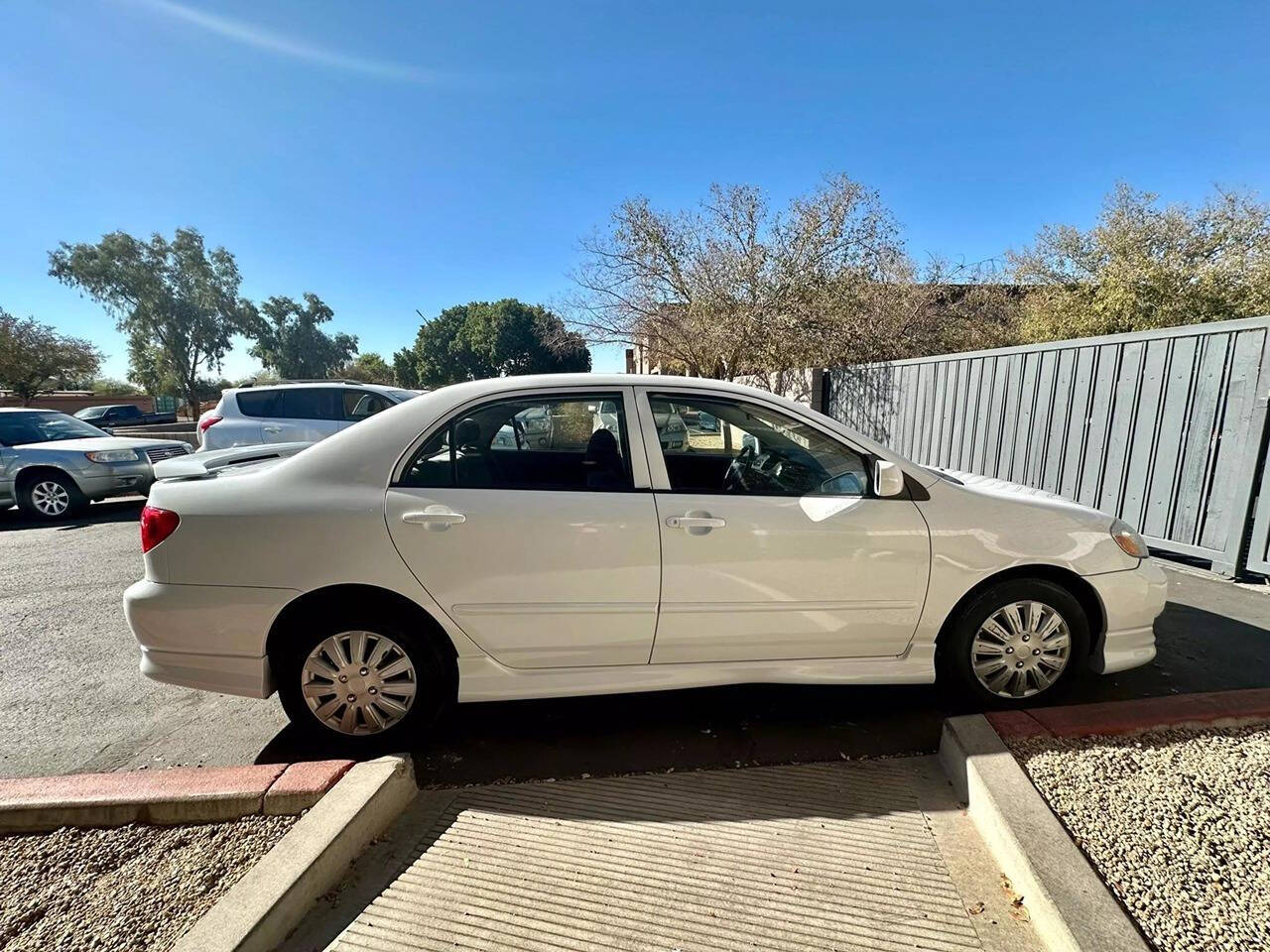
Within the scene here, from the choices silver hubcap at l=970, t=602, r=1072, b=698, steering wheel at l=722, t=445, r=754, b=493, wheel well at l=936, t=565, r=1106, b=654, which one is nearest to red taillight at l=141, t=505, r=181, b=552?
steering wheel at l=722, t=445, r=754, b=493

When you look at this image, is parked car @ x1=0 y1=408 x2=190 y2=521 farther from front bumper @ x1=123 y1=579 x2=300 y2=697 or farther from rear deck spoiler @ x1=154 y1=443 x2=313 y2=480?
front bumper @ x1=123 y1=579 x2=300 y2=697

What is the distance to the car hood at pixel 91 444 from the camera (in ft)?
24.9

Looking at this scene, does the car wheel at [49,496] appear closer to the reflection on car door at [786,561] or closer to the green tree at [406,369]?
the reflection on car door at [786,561]

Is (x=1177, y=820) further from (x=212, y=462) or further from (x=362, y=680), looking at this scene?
(x=212, y=462)

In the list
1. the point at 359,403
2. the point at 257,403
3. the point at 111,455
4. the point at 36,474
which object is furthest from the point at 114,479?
the point at 359,403

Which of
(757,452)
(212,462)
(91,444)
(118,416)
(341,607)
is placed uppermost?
(757,452)

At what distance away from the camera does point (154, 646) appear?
2.43 meters

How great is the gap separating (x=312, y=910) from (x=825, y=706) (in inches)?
92.5

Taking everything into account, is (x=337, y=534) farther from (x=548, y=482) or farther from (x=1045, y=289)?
(x=1045, y=289)

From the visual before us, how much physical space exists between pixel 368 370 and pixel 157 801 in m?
67.7

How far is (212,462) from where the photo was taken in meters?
3.07

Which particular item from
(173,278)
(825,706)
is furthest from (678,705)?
(173,278)

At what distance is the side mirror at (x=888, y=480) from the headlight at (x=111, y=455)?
9.75 meters

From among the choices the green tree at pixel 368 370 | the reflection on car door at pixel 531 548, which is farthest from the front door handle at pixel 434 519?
the green tree at pixel 368 370
